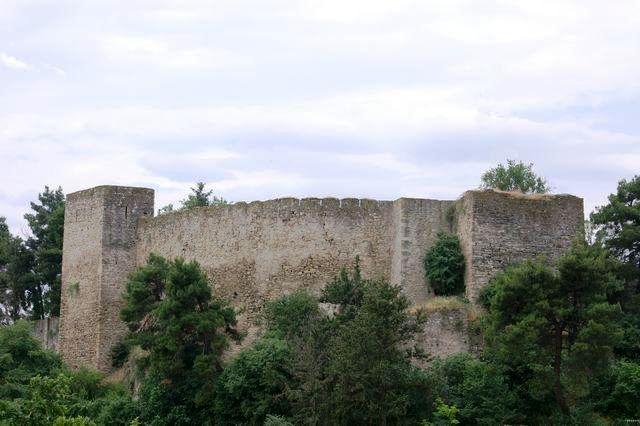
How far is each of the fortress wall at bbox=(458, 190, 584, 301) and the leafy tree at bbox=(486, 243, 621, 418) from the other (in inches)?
147

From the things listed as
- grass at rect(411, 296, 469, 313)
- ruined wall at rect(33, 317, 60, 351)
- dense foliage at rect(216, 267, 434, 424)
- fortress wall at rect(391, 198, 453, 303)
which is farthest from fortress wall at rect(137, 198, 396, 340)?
ruined wall at rect(33, 317, 60, 351)

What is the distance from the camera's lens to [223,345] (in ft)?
111

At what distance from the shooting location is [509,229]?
3519cm

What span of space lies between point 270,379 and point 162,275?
630cm

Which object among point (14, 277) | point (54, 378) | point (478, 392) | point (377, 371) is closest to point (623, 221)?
point (478, 392)

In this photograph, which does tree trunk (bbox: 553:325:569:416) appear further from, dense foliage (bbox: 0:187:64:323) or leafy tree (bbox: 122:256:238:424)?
dense foliage (bbox: 0:187:64:323)

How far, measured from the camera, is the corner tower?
41.8 m

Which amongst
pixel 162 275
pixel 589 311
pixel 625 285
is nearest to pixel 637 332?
pixel 625 285

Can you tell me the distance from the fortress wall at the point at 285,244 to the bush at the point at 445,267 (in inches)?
64.7

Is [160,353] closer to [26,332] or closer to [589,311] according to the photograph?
[26,332]

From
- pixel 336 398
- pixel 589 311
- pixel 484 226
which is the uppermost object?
pixel 484 226

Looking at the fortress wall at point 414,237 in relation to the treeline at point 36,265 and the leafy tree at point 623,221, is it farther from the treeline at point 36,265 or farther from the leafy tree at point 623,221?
the treeline at point 36,265

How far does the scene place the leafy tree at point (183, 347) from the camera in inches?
1316

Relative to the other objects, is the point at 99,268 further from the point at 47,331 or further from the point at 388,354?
the point at 388,354
